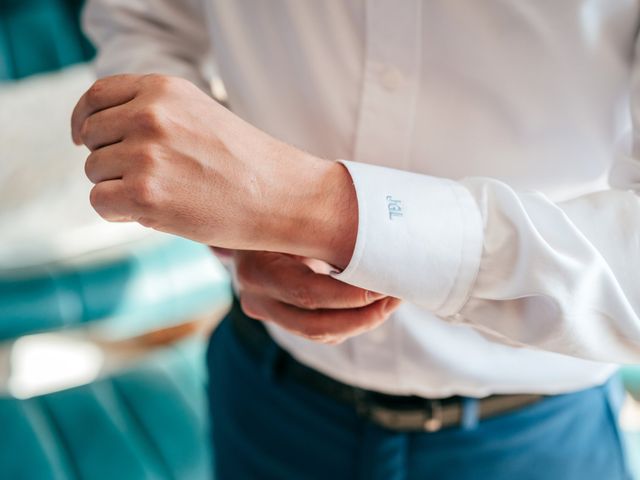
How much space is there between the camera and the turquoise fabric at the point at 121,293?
1.72m

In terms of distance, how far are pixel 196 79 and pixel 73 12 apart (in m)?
1.55

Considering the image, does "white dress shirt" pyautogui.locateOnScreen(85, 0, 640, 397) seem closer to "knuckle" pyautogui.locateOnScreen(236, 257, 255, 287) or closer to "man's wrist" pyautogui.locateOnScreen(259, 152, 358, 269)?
"man's wrist" pyautogui.locateOnScreen(259, 152, 358, 269)

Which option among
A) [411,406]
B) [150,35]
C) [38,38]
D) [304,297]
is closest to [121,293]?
[38,38]

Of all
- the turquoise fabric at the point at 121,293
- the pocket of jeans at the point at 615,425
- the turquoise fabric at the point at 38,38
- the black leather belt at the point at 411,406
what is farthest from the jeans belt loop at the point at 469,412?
the turquoise fabric at the point at 38,38

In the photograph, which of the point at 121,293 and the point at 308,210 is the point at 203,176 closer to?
the point at 308,210

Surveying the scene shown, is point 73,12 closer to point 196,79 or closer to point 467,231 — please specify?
point 196,79

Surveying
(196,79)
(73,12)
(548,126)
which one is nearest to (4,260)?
(73,12)

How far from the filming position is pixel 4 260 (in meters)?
1.64

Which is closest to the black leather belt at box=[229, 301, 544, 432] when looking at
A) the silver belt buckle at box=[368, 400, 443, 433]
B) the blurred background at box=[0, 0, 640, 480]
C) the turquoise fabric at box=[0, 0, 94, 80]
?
the silver belt buckle at box=[368, 400, 443, 433]

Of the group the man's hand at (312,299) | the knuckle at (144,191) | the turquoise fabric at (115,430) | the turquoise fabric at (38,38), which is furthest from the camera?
the turquoise fabric at (38,38)

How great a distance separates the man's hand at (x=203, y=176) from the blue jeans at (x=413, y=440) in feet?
1.00

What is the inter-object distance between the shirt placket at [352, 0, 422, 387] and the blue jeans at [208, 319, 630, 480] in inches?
10.7

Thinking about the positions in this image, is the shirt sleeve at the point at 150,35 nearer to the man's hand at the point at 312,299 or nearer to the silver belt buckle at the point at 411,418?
the man's hand at the point at 312,299

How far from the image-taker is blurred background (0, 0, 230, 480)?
1.27 m
